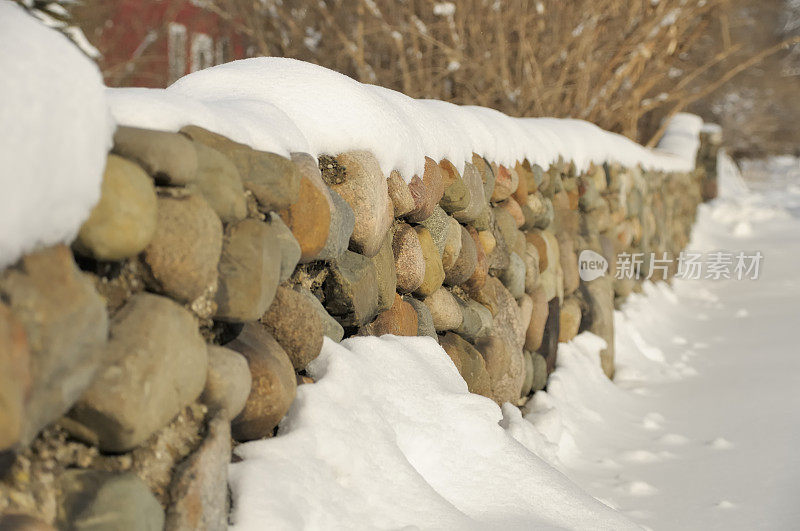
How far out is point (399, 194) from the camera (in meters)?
2.07

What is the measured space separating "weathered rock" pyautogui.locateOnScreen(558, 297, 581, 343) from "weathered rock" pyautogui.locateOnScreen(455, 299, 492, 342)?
1036mm

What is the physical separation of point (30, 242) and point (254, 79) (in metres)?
1.01

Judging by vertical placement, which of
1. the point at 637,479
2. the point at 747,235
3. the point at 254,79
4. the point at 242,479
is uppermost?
the point at 254,79

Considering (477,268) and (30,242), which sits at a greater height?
(30,242)

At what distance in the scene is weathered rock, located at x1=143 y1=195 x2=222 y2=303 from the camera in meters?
1.19

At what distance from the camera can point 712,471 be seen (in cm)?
259

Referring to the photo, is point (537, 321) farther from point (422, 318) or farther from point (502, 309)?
point (422, 318)

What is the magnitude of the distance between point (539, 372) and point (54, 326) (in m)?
2.53

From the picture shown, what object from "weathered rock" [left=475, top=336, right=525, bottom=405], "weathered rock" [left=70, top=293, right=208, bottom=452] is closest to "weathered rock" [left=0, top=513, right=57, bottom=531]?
"weathered rock" [left=70, top=293, right=208, bottom=452]

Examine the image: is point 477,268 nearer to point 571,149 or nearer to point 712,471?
point 712,471

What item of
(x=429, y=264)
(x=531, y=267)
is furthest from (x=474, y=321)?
(x=531, y=267)

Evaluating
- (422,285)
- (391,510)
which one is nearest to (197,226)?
(391,510)

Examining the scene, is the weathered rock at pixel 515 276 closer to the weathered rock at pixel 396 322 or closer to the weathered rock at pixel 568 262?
the weathered rock at pixel 568 262

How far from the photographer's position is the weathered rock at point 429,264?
2.28 meters
